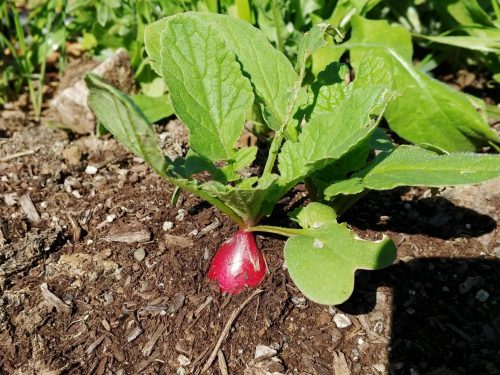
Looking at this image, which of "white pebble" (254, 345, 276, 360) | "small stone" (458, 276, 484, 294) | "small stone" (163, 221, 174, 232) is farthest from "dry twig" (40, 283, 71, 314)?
"small stone" (458, 276, 484, 294)

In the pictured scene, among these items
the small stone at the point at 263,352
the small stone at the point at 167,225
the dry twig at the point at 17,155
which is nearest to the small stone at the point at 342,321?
the small stone at the point at 263,352

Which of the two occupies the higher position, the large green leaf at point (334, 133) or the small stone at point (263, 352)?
the large green leaf at point (334, 133)

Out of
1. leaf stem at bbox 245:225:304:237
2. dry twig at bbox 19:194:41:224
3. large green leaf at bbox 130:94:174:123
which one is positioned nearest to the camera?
leaf stem at bbox 245:225:304:237

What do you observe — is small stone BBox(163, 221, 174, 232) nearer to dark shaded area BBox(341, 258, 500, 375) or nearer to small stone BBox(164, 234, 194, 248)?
small stone BBox(164, 234, 194, 248)

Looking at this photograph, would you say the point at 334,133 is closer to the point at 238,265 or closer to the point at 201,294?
the point at 238,265

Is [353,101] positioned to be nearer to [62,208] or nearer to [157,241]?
[157,241]

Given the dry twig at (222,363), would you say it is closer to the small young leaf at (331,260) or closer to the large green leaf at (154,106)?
the small young leaf at (331,260)
